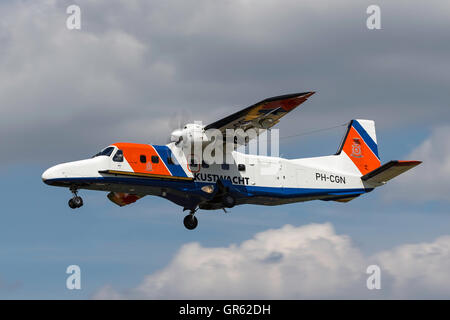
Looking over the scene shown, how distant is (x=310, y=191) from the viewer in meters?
29.8

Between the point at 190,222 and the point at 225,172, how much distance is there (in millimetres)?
2285

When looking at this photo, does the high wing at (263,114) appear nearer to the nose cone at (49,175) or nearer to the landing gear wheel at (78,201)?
the landing gear wheel at (78,201)

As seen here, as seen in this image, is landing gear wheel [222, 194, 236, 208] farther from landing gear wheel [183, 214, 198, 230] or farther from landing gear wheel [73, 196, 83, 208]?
landing gear wheel [73, 196, 83, 208]

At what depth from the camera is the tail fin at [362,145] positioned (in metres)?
31.6

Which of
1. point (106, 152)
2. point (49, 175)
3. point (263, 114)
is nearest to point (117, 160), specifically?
point (106, 152)

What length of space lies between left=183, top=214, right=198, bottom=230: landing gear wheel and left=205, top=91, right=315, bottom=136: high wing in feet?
11.4

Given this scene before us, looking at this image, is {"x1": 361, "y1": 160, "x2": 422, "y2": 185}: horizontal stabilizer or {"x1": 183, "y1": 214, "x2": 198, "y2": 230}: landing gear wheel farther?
{"x1": 183, "y1": 214, "x2": 198, "y2": 230}: landing gear wheel

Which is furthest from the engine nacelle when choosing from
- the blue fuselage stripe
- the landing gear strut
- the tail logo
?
the tail logo

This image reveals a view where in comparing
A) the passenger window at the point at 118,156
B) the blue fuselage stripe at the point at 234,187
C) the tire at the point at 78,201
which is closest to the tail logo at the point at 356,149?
the blue fuselage stripe at the point at 234,187

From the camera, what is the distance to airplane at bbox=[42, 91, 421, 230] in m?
26.0
